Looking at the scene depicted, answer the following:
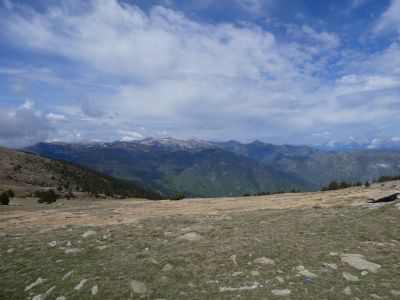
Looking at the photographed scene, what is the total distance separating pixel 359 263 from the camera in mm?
15133

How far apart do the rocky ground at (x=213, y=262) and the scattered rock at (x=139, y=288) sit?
0.04 metres

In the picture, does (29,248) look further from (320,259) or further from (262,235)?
(320,259)

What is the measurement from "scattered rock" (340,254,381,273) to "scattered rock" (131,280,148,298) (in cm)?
903

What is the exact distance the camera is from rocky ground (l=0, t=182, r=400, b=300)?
13.2 m

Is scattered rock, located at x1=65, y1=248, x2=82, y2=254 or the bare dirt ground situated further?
the bare dirt ground

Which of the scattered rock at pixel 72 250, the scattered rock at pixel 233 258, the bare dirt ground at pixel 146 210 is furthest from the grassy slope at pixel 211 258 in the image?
the bare dirt ground at pixel 146 210

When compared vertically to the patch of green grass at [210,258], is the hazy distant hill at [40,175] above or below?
above

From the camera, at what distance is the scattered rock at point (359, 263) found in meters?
14.6

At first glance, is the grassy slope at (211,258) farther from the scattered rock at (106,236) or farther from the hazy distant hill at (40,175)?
the hazy distant hill at (40,175)

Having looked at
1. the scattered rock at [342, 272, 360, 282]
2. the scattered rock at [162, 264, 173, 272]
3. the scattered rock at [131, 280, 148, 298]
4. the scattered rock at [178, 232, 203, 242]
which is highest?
the scattered rock at [178, 232, 203, 242]

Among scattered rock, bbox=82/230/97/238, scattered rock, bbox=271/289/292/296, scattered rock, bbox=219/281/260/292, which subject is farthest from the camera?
scattered rock, bbox=82/230/97/238

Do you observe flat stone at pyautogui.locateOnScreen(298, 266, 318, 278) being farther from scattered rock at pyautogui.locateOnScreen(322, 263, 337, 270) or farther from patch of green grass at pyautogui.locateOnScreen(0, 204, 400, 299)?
scattered rock at pyautogui.locateOnScreen(322, 263, 337, 270)

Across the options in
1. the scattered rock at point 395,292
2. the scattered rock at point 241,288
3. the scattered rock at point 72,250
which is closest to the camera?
the scattered rock at point 395,292

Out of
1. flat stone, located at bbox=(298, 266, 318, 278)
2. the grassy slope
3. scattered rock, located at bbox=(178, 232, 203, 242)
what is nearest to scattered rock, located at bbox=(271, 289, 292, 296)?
the grassy slope
